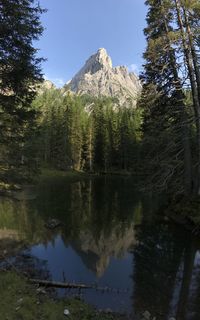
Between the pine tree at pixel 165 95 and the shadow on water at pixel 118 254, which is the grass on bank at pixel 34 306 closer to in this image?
the shadow on water at pixel 118 254

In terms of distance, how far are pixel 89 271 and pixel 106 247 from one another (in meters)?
2.92

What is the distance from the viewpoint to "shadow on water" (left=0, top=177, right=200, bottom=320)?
852 centimetres

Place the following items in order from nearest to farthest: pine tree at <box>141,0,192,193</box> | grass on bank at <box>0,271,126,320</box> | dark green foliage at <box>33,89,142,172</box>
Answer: grass on bank at <box>0,271,126,320</box> < pine tree at <box>141,0,192,193</box> < dark green foliage at <box>33,89,142,172</box>

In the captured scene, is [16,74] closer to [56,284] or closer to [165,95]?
[56,284]

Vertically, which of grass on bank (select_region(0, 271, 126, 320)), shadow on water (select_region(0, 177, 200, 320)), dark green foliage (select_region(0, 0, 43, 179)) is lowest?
shadow on water (select_region(0, 177, 200, 320))

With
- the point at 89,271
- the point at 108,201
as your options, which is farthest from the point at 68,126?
the point at 89,271

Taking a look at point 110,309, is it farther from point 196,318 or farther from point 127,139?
point 127,139

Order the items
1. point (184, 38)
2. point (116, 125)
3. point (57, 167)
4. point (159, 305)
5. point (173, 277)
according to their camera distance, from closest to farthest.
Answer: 1. point (159, 305)
2. point (173, 277)
3. point (184, 38)
4. point (57, 167)
5. point (116, 125)

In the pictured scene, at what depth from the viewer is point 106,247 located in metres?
13.7

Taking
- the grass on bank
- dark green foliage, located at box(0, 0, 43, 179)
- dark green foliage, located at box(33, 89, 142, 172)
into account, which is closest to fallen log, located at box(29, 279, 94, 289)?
the grass on bank

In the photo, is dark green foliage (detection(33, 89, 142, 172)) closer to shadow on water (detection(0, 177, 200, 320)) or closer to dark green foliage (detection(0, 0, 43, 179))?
shadow on water (detection(0, 177, 200, 320))

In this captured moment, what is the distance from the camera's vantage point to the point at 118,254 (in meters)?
12.8

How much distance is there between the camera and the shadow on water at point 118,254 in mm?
8523

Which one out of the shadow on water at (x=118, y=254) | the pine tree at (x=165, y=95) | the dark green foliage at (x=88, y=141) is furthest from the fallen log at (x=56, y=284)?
the dark green foliage at (x=88, y=141)
